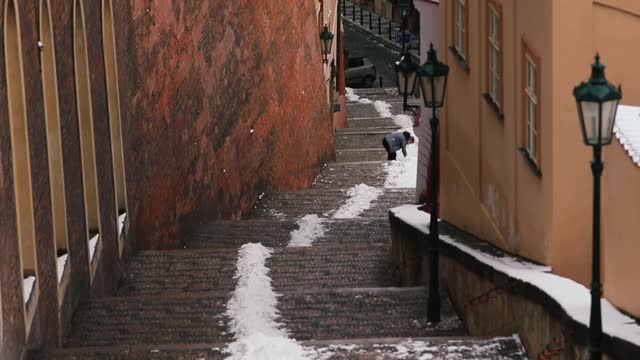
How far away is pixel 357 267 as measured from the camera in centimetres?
1850

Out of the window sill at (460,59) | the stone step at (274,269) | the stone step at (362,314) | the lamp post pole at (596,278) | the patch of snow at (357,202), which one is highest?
the window sill at (460,59)

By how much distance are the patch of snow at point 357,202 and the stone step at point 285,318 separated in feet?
30.6

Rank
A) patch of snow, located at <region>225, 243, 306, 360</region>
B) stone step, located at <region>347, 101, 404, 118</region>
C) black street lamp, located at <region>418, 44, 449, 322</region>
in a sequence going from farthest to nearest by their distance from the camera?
1. stone step, located at <region>347, 101, 404, 118</region>
2. black street lamp, located at <region>418, 44, 449, 322</region>
3. patch of snow, located at <region>225, 243, 306, 360</region>

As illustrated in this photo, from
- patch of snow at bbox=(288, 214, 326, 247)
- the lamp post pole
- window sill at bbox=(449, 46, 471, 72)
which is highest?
window sill at bbox=(449, 46, 471, 72)

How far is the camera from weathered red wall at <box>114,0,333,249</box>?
64.4ft

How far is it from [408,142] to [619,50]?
24.0 metres

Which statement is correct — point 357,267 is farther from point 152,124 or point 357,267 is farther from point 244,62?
point 244,62

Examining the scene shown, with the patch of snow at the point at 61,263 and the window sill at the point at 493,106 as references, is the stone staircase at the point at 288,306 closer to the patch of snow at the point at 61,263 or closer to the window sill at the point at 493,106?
the patch of snow at the point at 61,263

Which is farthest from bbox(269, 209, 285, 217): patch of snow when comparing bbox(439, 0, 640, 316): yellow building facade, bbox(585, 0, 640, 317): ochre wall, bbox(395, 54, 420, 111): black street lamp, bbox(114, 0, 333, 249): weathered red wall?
bbox(585, 0, 640, 317): ochre wall

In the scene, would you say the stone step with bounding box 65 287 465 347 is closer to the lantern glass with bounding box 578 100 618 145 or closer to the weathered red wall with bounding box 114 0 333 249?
the weathered red wall with bounding box 114 0 333 249

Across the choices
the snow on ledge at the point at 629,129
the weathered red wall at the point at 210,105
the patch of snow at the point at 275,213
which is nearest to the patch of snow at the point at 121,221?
the weathered red wall at the point at 210,105

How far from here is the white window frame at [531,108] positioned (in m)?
14.3

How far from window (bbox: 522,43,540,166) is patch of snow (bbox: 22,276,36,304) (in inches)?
162

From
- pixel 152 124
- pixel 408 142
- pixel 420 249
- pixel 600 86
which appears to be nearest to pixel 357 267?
pixel 420 249
